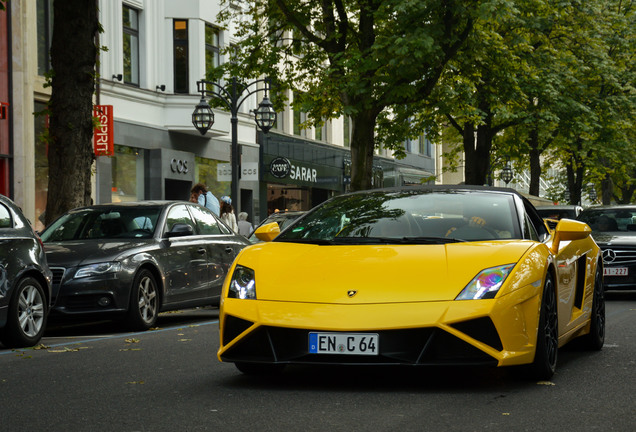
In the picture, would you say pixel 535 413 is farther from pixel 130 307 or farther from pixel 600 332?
pixel 130 307

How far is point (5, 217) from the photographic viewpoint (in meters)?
10.7

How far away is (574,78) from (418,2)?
1432 cm

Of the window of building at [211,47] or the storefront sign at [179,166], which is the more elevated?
the window of building at [211,47]

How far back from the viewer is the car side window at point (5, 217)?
1063cm

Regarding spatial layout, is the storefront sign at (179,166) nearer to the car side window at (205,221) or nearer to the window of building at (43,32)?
the window of building at (43,32)

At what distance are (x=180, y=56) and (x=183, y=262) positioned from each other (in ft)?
69.8

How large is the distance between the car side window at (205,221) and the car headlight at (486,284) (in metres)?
8.14

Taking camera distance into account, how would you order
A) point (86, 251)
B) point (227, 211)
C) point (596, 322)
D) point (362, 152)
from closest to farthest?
1. point (596, 322)
2. point (86, 251)
3. point (227, 211)
4. point (362, 152)

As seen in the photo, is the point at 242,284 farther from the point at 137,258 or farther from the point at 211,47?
the point at 211,47

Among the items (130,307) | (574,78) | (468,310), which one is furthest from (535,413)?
(574,78)

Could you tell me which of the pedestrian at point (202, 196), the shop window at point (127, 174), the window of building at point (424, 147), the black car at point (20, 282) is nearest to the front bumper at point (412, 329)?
the black car at point (20, 282)

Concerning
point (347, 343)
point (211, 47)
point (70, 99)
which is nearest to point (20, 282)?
point (347, 343)

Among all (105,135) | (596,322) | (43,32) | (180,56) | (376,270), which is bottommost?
(596,322)

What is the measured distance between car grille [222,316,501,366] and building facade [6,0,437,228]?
755 inches
